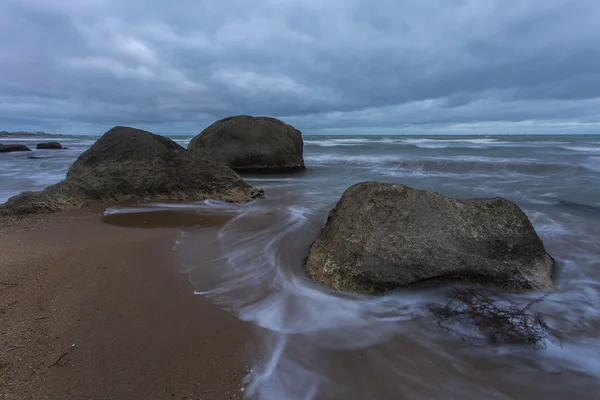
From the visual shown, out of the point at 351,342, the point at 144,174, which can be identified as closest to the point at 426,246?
the point at 351,342

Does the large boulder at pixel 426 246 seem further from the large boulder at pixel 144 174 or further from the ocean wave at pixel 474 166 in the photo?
the ocean wave at pixel 474 166

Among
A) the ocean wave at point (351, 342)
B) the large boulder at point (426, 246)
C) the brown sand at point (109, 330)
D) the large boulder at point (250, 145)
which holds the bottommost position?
the ocean wave at point (351, 342)

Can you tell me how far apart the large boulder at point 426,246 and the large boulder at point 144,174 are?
3.99 meters

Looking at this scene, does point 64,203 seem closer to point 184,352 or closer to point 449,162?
point 184,352

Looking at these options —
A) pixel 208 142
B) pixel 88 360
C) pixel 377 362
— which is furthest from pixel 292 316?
Answer: pixel 208 142

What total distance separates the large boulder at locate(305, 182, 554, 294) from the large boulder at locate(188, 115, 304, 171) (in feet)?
31.0

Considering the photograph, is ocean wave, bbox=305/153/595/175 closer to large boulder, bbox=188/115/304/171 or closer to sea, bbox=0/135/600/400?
large boulder, bbox=188/115/304/171

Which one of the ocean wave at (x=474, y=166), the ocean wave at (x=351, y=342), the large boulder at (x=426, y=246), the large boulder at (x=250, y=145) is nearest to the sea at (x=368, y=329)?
the ocean wave at (x=351, y=342)

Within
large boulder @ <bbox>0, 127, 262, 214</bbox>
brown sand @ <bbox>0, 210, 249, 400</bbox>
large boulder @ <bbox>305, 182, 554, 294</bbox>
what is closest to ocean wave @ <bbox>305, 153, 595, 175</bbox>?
large boulder @ <bbox>0, 127, 262, 214</bbox>

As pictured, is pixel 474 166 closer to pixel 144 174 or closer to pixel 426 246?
pixel 426 246

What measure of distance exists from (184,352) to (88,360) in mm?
603

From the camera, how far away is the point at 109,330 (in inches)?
98.6

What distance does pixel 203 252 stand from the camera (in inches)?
165

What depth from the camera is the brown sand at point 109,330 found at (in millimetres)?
2010
